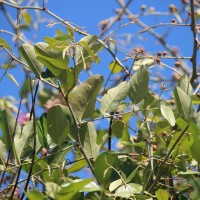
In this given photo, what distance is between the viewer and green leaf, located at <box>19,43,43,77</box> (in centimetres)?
98

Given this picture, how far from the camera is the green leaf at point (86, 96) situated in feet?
3.14

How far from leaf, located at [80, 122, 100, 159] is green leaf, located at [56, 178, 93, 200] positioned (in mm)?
220

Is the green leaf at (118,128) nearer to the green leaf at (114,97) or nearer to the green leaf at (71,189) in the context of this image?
the green leaf at (114,97)

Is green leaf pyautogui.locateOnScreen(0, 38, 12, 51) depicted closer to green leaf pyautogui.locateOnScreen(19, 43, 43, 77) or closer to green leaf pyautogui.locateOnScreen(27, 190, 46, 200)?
green leaf pyautogui.locateOnScreen(19, 43, 43, 77)

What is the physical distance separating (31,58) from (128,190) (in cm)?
27

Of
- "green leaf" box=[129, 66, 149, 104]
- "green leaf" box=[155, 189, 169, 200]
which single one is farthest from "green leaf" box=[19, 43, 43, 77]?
"green leaf" box=[155, 189, 169, 200]

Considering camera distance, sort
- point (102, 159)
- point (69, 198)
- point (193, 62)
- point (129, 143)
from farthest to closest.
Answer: point (193, 62)
point (129, 143)
point (102, 159)
point (69, 198)

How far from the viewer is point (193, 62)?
4.17 feet

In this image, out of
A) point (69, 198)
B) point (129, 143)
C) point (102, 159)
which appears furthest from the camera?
point (129, 143)

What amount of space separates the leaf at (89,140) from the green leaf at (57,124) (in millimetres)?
32

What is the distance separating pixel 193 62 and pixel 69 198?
58 cm

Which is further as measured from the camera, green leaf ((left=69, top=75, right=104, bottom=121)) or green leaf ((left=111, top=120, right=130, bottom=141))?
green leaf ((left=111, top=120, right=130, bottom=141))

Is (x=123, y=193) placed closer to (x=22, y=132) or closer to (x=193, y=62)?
(x=22, y=132)

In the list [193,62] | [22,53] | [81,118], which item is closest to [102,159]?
[81,118]
